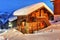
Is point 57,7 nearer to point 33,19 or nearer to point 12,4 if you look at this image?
point 33,19

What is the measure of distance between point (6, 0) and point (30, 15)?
169 centimetres

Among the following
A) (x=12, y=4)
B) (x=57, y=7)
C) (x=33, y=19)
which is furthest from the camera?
(x=12, y=4)

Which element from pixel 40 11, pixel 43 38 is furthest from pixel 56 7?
pixel 43 38

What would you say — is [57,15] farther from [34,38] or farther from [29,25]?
[34,38]

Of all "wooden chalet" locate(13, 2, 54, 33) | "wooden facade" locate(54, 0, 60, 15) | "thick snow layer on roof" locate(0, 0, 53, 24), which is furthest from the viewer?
"thick snow layer on roof" locate(0, 0, 53, 24)

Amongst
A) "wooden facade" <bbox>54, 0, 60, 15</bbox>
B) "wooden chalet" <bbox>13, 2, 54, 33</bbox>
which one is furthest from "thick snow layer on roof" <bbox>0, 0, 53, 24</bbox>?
"wooden chalet" <bbox>13, 2, 54, 33</bbox>

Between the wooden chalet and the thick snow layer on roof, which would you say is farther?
the thick snow layer on roof

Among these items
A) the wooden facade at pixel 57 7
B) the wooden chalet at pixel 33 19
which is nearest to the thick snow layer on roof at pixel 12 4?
the wooden facade at pixel 57 7

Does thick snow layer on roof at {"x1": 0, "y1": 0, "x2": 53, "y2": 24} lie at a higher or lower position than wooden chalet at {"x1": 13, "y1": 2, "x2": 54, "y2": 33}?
higher

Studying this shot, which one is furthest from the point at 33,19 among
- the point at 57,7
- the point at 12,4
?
the point at 12,4

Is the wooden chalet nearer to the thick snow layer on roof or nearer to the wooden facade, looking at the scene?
the wooden facade

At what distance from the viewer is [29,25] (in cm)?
325

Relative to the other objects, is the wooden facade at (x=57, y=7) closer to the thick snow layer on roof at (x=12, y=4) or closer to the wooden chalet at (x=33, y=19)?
the wooden chalet at (x=33, y=19)

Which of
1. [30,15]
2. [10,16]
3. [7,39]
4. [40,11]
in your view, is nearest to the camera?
[7,39]
